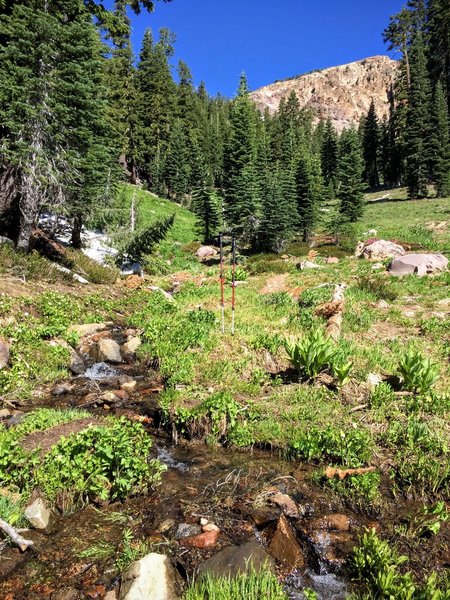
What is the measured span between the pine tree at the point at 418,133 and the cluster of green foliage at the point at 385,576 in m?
51.3

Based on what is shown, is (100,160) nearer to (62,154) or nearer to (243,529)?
(62,154)

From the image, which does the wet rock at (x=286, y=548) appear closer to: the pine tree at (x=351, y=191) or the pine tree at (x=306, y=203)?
the pine tree at (x=306, y=203)

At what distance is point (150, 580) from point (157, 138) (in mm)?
62751

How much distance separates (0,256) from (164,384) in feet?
29.4

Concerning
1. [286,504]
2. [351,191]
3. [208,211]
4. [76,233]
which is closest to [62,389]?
[286,504]

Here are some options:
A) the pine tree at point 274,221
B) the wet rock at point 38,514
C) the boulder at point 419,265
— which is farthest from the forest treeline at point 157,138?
the wet rock at point 38,514

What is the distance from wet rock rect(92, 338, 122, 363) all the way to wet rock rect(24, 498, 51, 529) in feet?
18.5

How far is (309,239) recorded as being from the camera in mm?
33156

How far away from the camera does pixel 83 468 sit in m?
4.96

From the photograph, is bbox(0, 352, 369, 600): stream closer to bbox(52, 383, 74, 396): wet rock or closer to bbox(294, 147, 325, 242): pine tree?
bbox(52, 383, 74, 396): wet rock

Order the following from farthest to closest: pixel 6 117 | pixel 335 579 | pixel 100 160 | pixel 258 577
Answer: pixel 100 160
pixel 6 117
pixel 335 579
pixel 258 577

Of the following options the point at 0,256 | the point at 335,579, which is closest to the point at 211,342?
the point at 335,579

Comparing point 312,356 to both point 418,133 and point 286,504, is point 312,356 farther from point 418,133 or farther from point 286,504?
point 418,133

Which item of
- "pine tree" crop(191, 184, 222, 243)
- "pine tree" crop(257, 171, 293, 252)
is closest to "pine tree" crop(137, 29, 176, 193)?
"pine tree" crop(191, 184, 222, 243)
